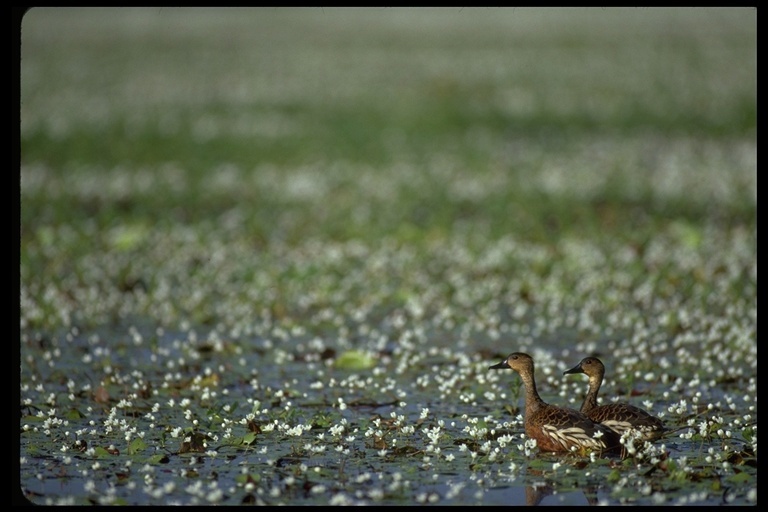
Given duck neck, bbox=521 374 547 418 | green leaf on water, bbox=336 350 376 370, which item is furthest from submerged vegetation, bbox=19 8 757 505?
duck neck, bbox=521 374 547 418

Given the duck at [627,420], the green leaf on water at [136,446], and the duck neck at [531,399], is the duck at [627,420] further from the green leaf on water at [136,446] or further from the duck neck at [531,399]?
the green leaf on water at [136,446]

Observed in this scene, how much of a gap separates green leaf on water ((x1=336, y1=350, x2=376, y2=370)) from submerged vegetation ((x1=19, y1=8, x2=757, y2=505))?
40 mm

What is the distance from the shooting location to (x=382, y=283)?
1440 centimetres

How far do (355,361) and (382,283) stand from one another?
128 inches

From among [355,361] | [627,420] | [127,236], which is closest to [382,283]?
[355,361]

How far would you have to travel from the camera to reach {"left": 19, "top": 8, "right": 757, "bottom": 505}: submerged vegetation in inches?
325

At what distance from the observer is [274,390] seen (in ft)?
34.1

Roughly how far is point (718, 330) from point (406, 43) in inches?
1214

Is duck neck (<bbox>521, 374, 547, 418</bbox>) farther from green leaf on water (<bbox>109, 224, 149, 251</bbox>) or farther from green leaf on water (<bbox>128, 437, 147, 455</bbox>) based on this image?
green leaf on water (<bbox>109, 224, 149, 251</bbox>)

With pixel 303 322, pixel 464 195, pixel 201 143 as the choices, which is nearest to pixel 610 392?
pixel 303 322

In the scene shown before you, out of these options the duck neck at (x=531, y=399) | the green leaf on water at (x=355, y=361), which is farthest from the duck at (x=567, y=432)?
the green leaf on water at (x=355, y=361)

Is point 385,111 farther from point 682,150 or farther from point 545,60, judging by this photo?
point 545,60

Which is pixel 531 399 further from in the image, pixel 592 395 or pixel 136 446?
pixel 136 446

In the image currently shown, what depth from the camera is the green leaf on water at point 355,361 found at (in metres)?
11.2
